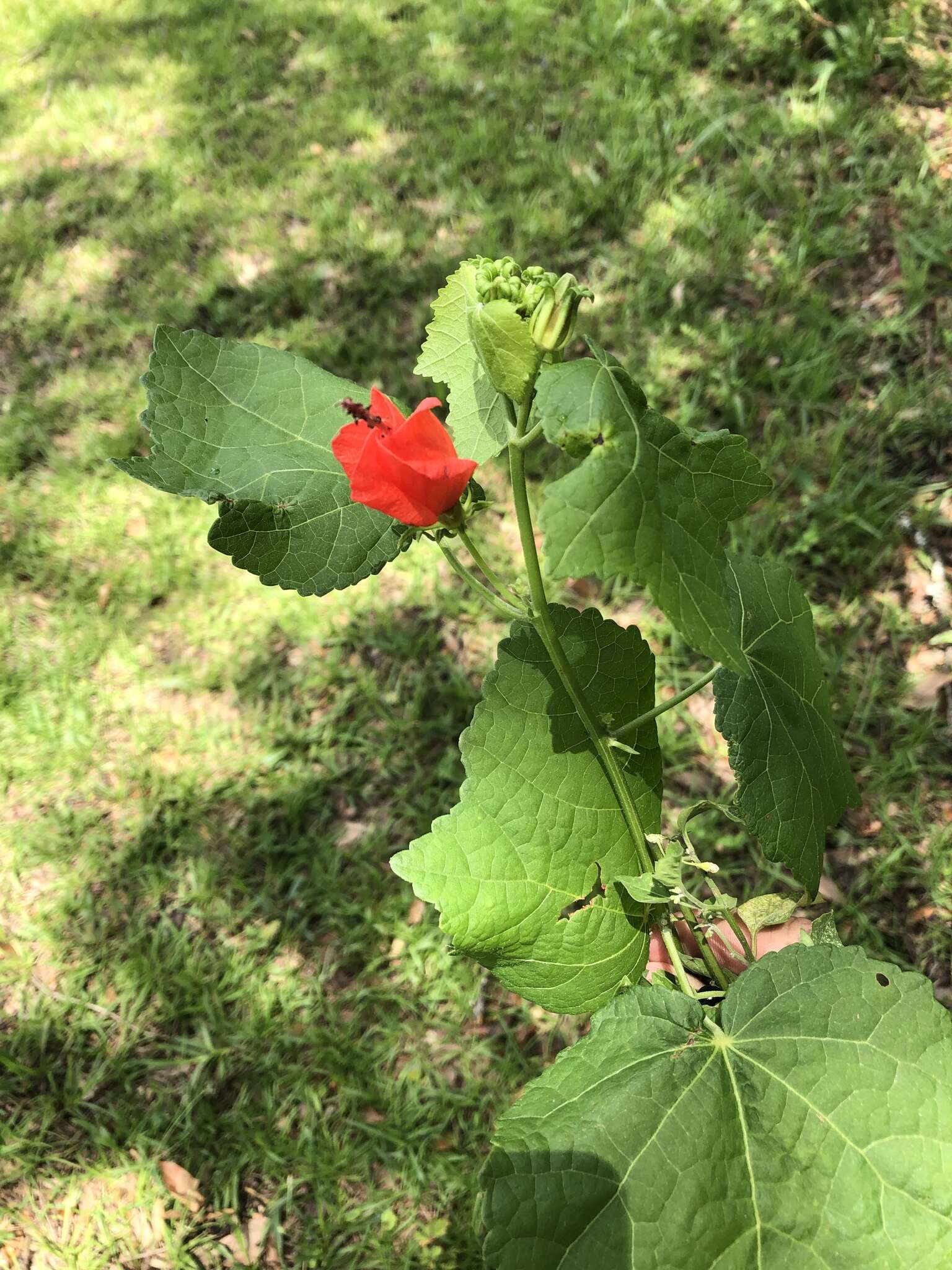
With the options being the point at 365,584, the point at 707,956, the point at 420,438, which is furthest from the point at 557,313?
the point at 365,584

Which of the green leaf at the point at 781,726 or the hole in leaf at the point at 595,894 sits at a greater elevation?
the green leaf at the point at 781,726

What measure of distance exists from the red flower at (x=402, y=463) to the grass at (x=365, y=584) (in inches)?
75.5

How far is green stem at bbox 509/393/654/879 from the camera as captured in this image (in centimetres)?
96

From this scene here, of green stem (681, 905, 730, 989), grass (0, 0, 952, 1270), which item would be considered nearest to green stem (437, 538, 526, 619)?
green stem (681, 905, 730, 989)

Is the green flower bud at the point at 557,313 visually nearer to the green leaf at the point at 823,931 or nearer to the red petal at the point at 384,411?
the red petal at the point at 384,411

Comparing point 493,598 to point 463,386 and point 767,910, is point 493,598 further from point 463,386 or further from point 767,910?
point 767,910

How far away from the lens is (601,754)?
3.85ft

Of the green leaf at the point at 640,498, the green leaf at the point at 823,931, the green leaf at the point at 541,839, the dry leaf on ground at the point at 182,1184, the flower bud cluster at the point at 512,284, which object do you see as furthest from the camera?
the dry leaf on ground at the point at 182,1184

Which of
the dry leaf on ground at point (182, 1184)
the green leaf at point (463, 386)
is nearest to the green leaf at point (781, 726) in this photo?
the green leaf at point (463, 386)

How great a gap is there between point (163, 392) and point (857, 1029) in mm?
1175

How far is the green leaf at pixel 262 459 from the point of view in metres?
1.08

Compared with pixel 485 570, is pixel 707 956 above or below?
below

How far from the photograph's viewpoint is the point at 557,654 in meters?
1.06

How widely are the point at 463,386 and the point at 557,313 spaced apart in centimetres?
32
